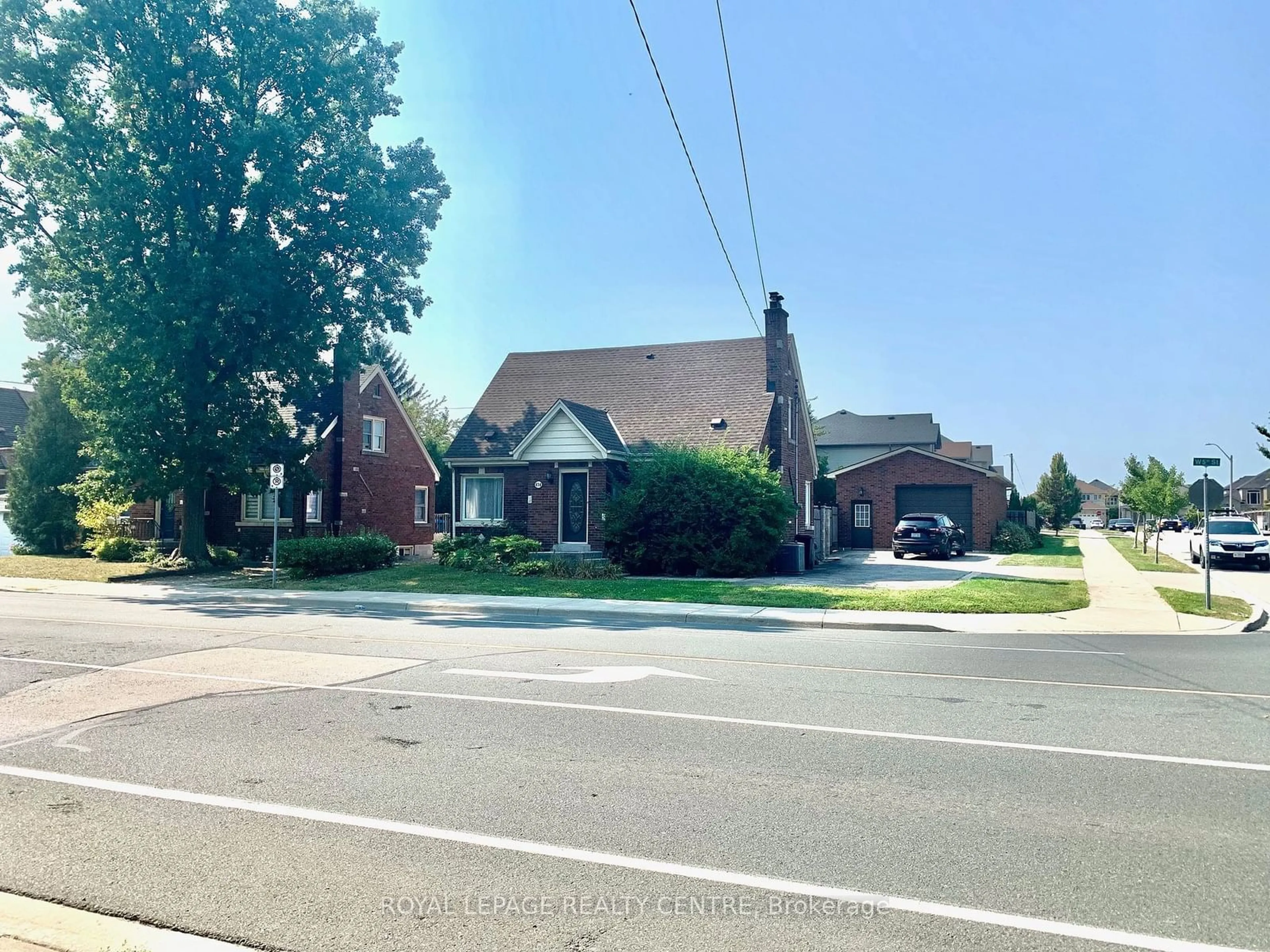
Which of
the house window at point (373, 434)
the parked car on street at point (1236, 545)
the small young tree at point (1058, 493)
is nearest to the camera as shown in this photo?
the parked car on street at point (1236, 545)

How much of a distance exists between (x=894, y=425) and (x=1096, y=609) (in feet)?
176

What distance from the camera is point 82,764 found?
20.2ft

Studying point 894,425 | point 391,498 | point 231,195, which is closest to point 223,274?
Answer: point 231,195

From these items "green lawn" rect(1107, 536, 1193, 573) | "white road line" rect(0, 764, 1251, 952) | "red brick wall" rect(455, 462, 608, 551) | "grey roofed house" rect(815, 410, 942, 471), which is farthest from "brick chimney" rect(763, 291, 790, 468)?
"grey roofed house" rect(815, 410, 942, 471)

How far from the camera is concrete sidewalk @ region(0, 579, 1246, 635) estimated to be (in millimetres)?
14891

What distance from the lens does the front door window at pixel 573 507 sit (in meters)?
26.4

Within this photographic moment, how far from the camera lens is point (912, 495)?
4053 cm

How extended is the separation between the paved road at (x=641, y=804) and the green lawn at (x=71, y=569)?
16.8m

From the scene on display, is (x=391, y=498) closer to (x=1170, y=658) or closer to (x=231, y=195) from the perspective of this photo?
(x=231, y=195)

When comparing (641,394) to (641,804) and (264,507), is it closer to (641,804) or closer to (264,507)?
(264,507)

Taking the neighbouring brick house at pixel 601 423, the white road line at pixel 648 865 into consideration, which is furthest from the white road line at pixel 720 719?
the neighbouring brick house at pixel 601 423

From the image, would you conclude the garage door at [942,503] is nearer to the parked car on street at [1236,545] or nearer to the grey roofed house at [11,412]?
the parked car on street at [1236,545]

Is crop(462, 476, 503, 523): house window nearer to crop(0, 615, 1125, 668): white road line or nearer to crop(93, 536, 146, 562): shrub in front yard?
crop(93, 536, 146, 562): shrub in front yard

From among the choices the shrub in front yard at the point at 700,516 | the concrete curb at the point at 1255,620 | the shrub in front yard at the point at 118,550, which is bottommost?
the concrete curb at the point at 1255,620
